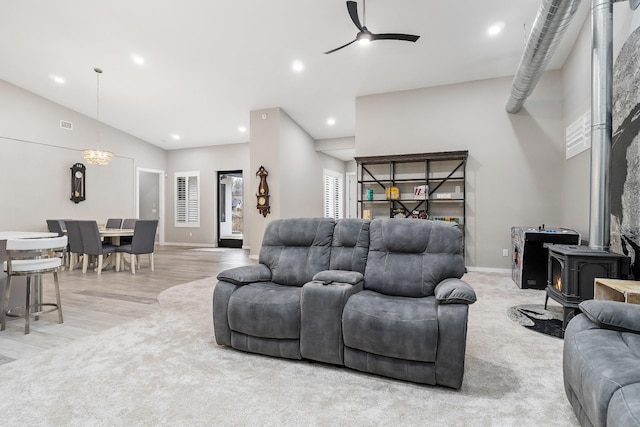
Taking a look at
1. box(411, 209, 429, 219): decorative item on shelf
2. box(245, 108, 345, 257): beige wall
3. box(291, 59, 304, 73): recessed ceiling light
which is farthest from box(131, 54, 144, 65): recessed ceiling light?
box(411, 209, 429, 219): decorative item on shelf

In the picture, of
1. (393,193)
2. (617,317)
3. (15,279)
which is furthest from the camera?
(393,193)

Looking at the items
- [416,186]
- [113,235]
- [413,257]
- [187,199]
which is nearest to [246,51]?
[416,186]

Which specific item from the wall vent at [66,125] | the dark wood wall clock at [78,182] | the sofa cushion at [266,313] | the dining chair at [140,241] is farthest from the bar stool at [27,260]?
the wall vent at [66,125]

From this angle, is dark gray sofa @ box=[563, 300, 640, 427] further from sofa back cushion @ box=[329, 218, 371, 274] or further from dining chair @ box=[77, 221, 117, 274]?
dining chair @ box=[77, 221, 117, 274]

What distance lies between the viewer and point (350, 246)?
284cm

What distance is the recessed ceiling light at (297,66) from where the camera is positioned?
578 centimetres

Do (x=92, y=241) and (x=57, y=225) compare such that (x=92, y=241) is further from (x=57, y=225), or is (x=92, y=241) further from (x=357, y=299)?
(x=357, y=299)

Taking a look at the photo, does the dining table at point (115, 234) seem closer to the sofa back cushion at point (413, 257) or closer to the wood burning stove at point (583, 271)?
the sofa back cushion at point (413, 257)

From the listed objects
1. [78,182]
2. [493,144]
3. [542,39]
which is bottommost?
[78,182]

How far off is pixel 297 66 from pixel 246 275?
4.41 m

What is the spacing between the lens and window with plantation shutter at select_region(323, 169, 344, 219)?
1030 centimetres

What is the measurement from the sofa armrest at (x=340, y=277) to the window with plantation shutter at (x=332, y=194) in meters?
7.49

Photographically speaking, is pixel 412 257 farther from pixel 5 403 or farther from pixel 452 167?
pixel 452 167

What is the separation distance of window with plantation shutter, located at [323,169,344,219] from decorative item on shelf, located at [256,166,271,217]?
2.69 metres
